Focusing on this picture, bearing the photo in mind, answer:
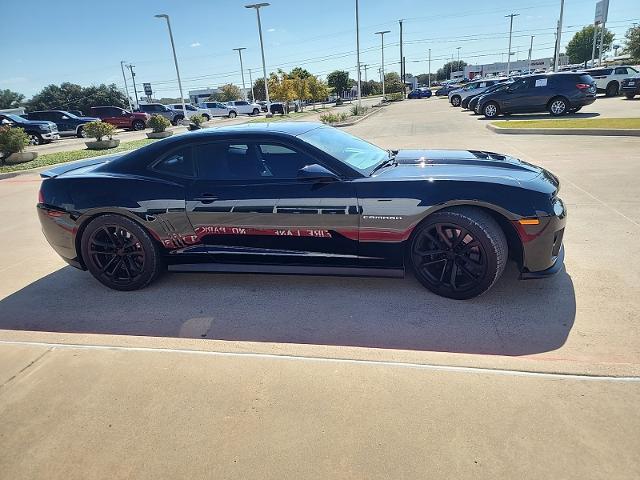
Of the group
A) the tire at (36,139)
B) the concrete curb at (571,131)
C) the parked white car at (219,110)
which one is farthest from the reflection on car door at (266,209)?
the parked white car at (219,110)

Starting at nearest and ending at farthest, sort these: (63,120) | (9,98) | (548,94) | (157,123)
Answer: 1. (548,94)
2. (157,123)
3. (63,120)
4. (9,98)

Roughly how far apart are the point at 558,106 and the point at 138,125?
1015 inches

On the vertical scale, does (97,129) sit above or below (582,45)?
below

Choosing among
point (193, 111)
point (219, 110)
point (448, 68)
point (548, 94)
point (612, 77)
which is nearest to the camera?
point (548, 94)

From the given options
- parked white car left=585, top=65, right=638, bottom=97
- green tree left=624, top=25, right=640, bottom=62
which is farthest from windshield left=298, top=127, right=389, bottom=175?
green tree left=624, top=25, right=640, bottom=62

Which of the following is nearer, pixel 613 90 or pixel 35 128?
pixel 35 128

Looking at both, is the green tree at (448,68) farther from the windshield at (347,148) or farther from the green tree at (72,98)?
the windshield at (347,148)

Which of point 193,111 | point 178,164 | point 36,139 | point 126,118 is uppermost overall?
point 178,164

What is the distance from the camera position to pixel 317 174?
3.49 meters

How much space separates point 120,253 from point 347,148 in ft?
7.54

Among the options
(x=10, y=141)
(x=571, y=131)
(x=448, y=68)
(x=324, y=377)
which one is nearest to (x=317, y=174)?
(x=324, y=377)

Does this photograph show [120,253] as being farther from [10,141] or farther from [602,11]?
[602,11]

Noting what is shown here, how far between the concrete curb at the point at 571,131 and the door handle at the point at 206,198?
454 inches

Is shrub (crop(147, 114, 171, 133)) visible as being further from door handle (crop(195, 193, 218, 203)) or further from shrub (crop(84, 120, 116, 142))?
door handle (crop(195, 193, 218, 203))
